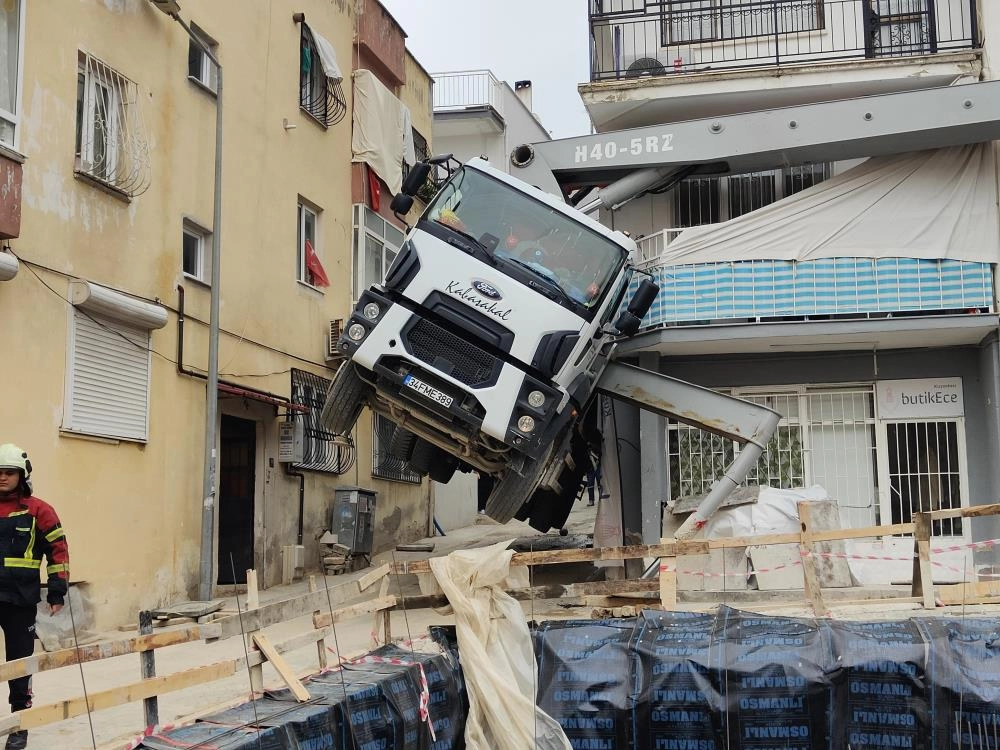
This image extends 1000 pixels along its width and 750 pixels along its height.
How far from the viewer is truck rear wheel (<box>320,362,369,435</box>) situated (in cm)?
1209

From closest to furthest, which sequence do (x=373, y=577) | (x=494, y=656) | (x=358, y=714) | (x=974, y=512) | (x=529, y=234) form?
1. (x=358, y=714)
2. (x=494, y=656)
3. (x=373, y=577)
4. (x=974, y=512)
5. (x=529, y=234)

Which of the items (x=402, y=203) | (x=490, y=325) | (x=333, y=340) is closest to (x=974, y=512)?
(x=490, y=325)

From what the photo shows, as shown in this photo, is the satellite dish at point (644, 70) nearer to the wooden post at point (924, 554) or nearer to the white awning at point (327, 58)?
the white awning at point (327, 58)

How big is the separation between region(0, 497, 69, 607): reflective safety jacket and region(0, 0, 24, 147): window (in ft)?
18.3

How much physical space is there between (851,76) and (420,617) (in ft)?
29.3

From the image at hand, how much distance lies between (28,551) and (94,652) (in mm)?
1554

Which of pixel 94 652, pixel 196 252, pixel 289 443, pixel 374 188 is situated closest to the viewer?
pixel 94 652

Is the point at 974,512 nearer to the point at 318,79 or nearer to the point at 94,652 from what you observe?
the point at 94,652

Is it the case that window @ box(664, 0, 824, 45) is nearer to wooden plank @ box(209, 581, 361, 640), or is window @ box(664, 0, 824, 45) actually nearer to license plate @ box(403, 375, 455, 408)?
license plate @ box(403, 375, 455, 408)

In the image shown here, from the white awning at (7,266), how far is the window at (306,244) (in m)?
7.20

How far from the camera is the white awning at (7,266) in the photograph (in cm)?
1054

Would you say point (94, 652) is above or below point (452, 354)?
below

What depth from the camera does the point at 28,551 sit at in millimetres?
6719

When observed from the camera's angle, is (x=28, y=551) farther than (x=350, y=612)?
No
